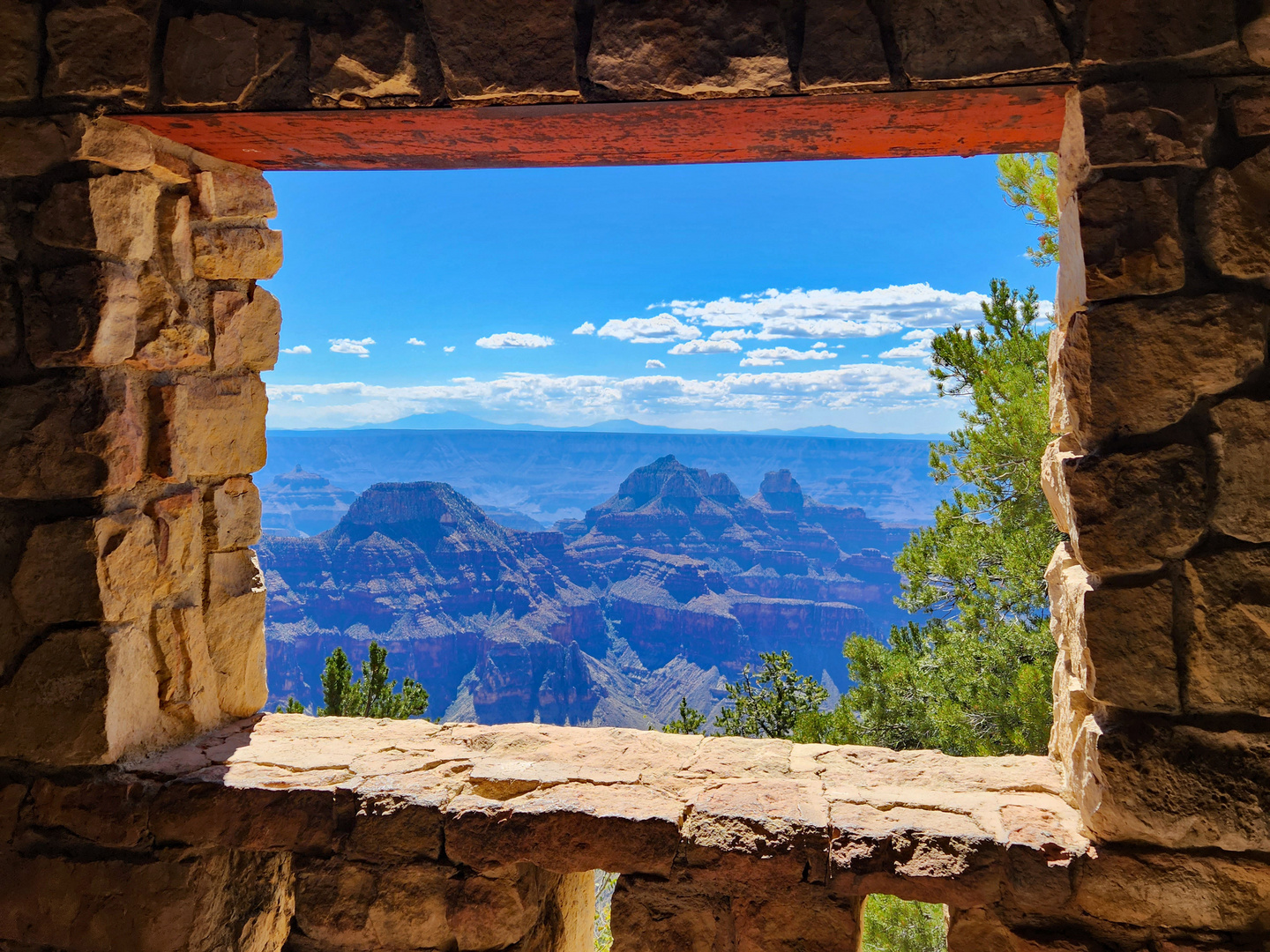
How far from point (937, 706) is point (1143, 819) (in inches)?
203

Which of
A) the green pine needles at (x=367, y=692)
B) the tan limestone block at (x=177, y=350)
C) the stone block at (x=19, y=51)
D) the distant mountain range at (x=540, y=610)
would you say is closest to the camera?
the stone block at (x=19, y=51)

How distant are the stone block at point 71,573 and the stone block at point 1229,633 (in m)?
2.13

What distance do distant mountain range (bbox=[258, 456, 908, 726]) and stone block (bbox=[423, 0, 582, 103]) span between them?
49.4 metres

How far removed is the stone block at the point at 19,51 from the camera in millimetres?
1728

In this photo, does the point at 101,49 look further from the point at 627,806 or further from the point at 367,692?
the point at 367,692

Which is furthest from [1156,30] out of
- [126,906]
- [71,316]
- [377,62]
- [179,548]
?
[126,906]

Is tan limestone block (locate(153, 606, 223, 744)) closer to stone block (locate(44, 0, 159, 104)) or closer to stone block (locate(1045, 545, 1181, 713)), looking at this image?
stone block (locate(44, 0, 159, 104))

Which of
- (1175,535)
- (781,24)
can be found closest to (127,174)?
(781,24)

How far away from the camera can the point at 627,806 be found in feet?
5.51

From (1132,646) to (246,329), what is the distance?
217 centimetres

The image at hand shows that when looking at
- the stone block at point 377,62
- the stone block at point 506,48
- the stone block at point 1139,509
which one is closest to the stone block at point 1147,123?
the stone block at point 1139,509

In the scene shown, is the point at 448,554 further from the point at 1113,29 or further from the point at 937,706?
the point at 1113,29

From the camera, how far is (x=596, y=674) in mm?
55906

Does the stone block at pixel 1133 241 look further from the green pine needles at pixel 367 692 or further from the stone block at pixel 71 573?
the green pine needles at pixel 367 692
